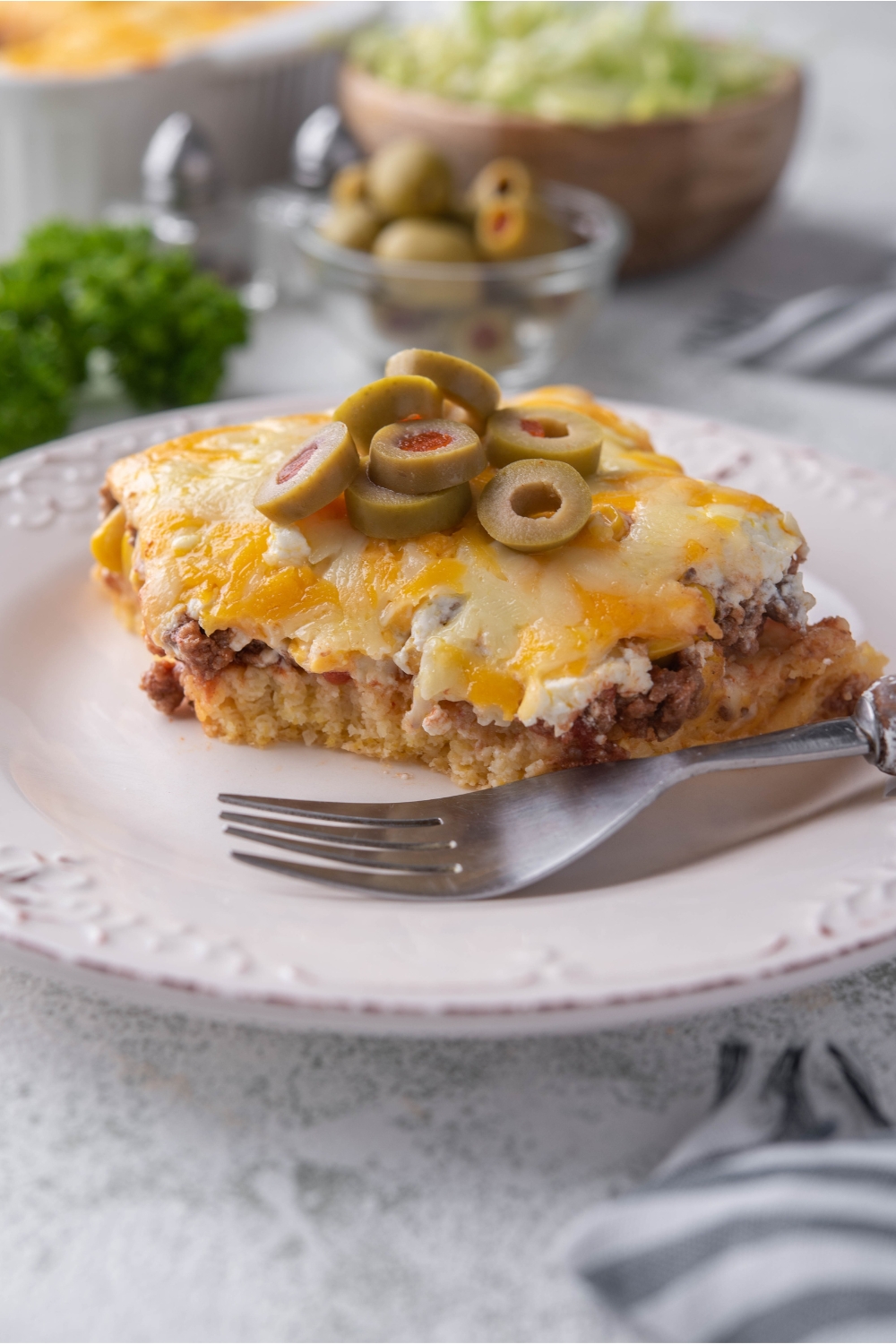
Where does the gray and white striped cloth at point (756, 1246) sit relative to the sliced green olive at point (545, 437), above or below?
below

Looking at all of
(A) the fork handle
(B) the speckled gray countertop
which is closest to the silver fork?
(A) the fork handle

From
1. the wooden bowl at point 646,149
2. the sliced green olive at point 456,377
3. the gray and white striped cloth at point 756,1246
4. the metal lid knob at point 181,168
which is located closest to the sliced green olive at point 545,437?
the sliced green olive at point 456,377

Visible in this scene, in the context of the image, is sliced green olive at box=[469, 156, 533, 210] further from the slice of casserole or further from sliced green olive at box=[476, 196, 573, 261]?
the slice of casserole

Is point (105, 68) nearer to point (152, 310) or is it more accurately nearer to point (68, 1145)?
point (152, 310)

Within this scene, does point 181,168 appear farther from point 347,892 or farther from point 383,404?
point 347,892

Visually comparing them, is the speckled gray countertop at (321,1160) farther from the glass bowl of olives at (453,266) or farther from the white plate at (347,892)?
the glass bowl of olives at (453,266)

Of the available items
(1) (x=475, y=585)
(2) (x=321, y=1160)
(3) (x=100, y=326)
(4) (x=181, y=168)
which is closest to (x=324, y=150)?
(4) (x=181, y=168)

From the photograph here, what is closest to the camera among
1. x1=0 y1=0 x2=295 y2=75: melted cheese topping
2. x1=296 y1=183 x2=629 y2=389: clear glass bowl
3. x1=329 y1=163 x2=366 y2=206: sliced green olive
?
x1=296 y1=183 x2=629 y2=389: clear glass bowl
